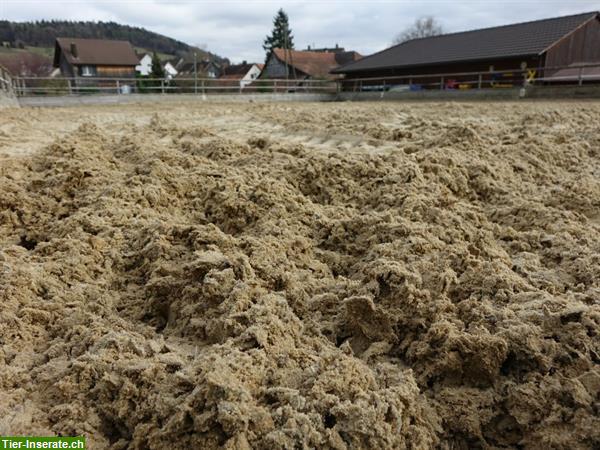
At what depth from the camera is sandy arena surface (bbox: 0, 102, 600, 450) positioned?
5.51 feet

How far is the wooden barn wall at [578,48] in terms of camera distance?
74.7 ft

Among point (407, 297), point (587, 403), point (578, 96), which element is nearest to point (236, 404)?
point (407, 297)

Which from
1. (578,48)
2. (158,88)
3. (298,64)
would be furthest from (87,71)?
(578,48)

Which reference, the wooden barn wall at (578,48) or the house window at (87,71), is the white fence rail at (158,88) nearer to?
the wooden barn wall at (578,48)

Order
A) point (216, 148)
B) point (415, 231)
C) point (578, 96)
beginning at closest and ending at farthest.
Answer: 1. point (415, 231)
2. point (216, 148)
3. point (578, 96)

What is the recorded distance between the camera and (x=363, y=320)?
2246 mm

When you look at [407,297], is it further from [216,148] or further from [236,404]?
[216,148]

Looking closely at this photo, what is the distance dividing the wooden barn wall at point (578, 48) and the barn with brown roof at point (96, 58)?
→ 4852cm

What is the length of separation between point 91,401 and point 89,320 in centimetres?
62

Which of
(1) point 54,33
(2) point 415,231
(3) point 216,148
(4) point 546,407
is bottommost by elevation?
(4) point 546,407

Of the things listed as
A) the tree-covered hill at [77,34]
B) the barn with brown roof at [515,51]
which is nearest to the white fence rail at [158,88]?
the barn with brown roof at [515,51]

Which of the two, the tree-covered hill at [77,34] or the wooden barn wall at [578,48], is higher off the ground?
the tree-covered hill at [77,34]

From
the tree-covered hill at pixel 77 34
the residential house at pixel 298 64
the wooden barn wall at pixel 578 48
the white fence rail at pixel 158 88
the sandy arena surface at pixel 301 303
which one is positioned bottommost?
the sandy arena surface at pixel 301 303

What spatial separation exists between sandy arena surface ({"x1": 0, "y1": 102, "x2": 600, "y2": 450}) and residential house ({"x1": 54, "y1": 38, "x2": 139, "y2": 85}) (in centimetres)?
5839
